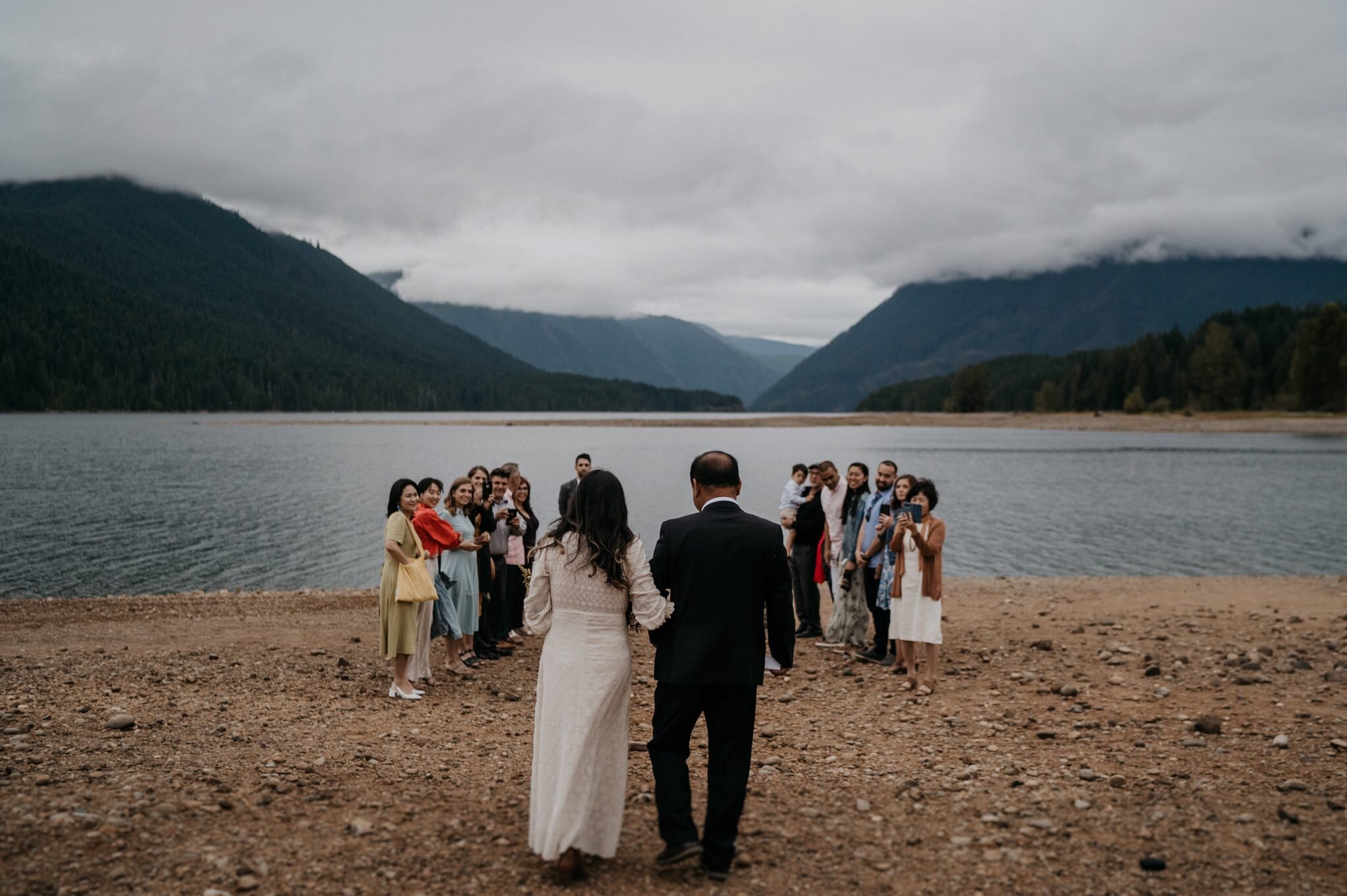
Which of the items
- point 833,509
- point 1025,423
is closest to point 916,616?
point 833,509

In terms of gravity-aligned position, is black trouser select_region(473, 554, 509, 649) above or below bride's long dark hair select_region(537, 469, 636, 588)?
below

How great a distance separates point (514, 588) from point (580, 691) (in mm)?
7480

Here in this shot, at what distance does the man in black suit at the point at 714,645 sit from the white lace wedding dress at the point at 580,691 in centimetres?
20

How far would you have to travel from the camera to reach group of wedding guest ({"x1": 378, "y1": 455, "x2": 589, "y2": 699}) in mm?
9523

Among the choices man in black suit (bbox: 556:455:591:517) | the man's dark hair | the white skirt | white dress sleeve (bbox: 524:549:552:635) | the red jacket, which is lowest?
the white skirt

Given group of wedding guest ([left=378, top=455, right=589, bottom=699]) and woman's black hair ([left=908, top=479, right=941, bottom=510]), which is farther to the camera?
woman's black hair ([left=908, top=479, right=941, bottom=510])

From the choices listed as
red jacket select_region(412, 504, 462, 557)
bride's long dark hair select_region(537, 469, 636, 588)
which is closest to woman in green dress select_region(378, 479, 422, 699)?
red jacket select_region(412, 504, 462, 557)

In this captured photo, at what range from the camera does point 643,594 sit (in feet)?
16.9

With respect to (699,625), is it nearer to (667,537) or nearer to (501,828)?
(667,537)

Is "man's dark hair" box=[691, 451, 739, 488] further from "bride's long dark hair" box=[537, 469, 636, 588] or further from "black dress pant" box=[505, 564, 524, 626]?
"black dress pant" box=[505, 564, 524, 626]

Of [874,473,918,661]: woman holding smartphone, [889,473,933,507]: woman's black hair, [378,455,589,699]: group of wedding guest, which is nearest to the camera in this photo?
[378,455,589,699]: group of wedding guest

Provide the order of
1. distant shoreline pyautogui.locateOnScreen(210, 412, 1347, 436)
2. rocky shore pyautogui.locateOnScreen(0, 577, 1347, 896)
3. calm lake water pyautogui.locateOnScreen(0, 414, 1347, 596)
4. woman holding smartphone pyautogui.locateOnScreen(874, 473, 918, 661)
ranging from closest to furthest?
rocky shore pyautogui.locateOnScreen(0, 577, 1347, 896)
woman holding smartphone pyautogui.locateOnScreen(874, 473, 918, 661)
calm lake water pyautogui.locateOnScreen(0, 414, 1347, 596)
distant shoreline pyautogui.locateOnScreen(210, 412, 1347, 436)

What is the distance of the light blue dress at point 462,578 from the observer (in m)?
10.8

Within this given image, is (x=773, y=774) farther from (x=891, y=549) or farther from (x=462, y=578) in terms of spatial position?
(x=462, y=578)
